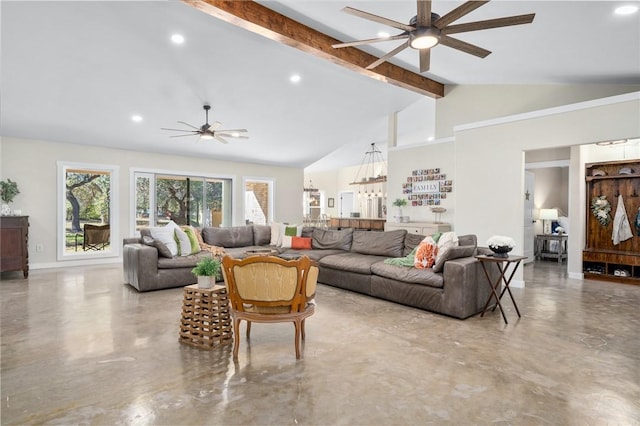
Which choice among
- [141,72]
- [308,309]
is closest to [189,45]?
[141,72]

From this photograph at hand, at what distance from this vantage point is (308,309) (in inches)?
112

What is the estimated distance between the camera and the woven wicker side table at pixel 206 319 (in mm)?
2928

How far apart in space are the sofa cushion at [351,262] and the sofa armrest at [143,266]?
2.39m

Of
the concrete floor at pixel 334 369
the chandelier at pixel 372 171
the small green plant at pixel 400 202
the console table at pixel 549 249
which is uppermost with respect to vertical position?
the chandelier at pixel 372 171

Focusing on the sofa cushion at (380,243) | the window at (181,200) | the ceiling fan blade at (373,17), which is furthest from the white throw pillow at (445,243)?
the window at (181,200)

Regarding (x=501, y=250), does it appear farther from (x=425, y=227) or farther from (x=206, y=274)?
(x=425, y=227)

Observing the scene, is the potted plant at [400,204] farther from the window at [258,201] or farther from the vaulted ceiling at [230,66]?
the window at [258,201]

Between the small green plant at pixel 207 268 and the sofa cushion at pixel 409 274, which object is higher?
the small green plant at pixel 207 268

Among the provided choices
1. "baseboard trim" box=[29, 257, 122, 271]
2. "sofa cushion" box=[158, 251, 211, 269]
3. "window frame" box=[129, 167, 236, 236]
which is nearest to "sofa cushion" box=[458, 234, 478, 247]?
"sofa cushion" box=[158, 251, 211, 269]

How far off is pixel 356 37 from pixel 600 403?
4688 mm

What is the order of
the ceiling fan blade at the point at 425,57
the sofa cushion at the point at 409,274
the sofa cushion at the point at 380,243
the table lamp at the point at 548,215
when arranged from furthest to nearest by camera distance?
the table lamp at the point at 548,215 → the sofa cushion at the point at 380,243 → the sofa cushion at the point at 409,274 → the ceiling fan blade at the point at 425,57

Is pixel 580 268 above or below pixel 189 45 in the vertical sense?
below

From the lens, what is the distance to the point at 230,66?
208 inches

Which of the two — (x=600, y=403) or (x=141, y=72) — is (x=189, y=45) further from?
(x=600, y=403)
